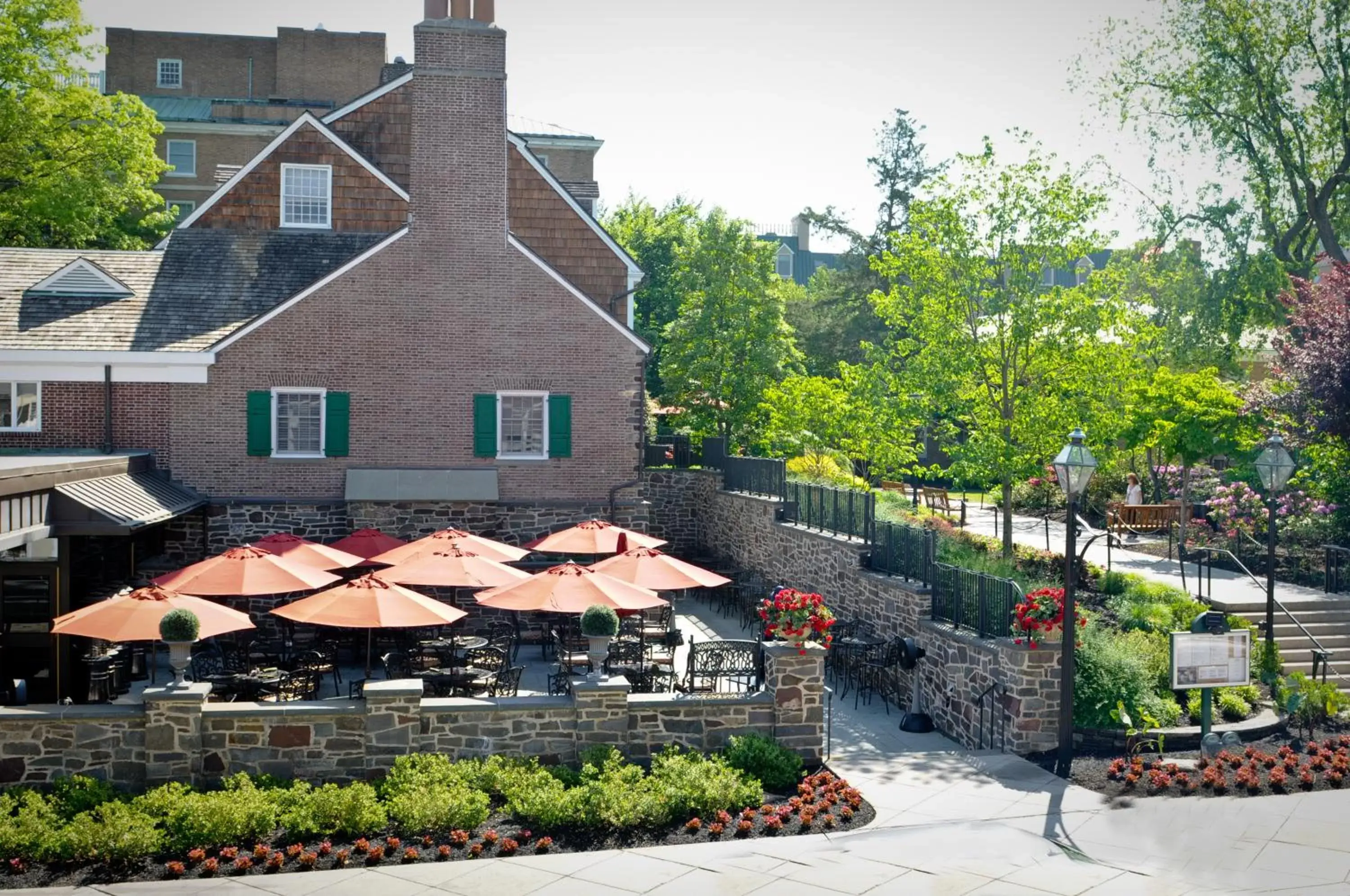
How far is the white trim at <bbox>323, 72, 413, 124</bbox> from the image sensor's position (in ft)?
87.0

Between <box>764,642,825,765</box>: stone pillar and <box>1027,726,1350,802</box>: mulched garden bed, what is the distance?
108 inches

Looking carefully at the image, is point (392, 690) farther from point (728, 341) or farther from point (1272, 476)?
point (728, 341)

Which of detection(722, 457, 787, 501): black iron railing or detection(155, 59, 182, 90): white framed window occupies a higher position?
detection(155, 59, 182, 90): white framed window

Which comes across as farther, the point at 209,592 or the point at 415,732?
the point at 209,592

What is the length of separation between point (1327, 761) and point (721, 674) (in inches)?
289

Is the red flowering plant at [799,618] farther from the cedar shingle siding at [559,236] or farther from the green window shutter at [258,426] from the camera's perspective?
the cedar shingle siding at [559,236]

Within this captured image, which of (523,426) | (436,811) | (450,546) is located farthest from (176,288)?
(436,811)

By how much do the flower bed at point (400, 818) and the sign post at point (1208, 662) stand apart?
177 inches

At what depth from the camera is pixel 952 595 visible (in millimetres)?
16547

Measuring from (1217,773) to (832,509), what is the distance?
889 cm

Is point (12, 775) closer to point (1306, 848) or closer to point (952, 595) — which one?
point (952, 595)

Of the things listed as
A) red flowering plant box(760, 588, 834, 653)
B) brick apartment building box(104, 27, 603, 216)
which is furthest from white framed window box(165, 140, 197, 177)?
red flowering plant box(760, 588, 834, 653)

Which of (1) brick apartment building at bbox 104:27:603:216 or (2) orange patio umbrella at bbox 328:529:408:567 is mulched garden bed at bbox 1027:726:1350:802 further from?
(1) brick apartment building at bbox 104:27:603:216

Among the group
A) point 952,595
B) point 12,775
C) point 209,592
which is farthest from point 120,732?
point 952,595
